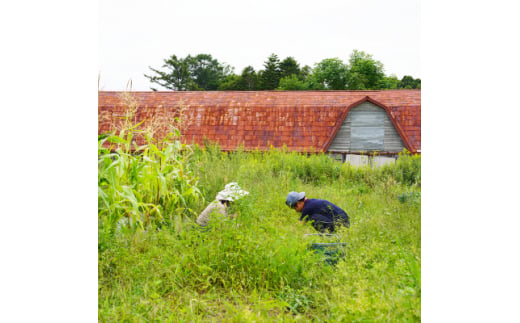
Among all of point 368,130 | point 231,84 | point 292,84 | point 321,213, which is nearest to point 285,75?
point 292,84

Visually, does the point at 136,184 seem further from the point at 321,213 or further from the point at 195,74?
the point at 195,74

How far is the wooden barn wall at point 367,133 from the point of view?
6.23 metres

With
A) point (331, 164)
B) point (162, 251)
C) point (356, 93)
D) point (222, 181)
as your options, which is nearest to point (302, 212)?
point (222, 181)

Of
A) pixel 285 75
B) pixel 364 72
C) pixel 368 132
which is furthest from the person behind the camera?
pixel 285 75

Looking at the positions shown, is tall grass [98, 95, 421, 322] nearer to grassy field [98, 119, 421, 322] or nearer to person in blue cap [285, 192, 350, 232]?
grassy field [98, 119, 421, 322]

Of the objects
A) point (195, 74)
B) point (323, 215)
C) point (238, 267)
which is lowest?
point (238, 267)

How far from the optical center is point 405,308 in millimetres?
1630

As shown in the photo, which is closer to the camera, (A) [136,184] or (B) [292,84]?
(A) [136,184]

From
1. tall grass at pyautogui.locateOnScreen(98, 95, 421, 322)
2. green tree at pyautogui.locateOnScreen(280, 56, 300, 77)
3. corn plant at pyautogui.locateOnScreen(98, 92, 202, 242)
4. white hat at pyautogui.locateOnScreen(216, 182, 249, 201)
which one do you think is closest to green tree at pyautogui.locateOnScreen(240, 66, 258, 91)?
green tree at pyautogui.locateOnScreen(280, 56, 300, 77)

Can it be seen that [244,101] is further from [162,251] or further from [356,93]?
[162,251]

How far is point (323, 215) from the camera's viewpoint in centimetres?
360

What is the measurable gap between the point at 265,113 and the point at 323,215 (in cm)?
425

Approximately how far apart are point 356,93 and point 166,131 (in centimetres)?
369

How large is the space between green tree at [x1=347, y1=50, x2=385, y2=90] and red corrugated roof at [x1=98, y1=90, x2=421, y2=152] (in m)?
0.55
